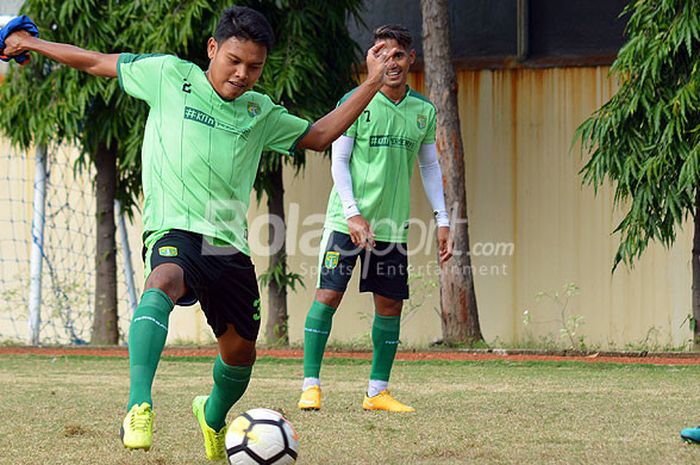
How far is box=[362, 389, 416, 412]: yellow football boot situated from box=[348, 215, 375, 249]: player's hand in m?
0.86

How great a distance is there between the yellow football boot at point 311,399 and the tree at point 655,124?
16.9 ft

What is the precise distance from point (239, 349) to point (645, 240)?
7.08 m

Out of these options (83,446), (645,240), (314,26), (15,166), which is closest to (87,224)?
(15,166)

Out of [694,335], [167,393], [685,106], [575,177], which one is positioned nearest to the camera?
[167,393]

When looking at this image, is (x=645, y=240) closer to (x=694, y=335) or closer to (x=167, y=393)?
(x=694, y=335)

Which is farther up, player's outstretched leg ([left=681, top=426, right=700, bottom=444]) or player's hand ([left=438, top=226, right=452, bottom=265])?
player's hand ([left=438, top=226, right=452, bottom=265])

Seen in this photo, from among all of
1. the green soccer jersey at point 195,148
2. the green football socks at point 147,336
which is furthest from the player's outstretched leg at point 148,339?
the green soccer jersey at point 195,148

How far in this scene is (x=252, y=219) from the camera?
14.5 metres

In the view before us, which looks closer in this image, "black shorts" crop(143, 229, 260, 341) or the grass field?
"black shorts" crop(143, 229, 260, 341)

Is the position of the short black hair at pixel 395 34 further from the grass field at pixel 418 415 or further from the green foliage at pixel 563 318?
the green foliage at pixel 563 318

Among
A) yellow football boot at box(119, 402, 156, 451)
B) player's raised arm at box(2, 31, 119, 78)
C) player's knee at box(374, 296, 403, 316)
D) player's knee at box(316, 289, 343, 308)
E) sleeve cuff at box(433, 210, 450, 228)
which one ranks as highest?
player's raised arm at box(2, 31, 119, 78)

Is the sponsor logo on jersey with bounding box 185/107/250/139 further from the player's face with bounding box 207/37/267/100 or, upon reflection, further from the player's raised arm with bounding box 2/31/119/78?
the player's raised arm with bounding box 2/31/119/78

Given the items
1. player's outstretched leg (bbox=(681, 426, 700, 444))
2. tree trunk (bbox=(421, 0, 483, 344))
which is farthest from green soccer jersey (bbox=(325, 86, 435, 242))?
tree trunk (bbox=(421, 0, 483, 344))

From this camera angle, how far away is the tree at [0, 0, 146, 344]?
40.7 ft
